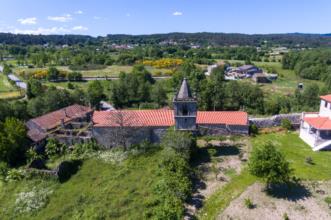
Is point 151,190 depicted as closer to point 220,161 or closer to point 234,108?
point 220,161

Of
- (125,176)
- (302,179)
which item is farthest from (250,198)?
(125,176)

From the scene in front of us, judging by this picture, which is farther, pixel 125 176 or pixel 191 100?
pixel 191 100

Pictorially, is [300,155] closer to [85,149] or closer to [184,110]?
[184,110]

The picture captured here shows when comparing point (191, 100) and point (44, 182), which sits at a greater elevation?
point (191, 100)

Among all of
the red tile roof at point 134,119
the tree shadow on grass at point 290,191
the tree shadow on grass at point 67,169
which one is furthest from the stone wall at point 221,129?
the tree shadow on grass at point 67,169

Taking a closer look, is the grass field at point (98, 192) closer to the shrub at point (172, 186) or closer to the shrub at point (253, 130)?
the shrub at point (172, 186)

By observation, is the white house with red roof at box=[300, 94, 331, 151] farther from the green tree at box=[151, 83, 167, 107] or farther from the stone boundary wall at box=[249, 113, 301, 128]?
the green tree at box=[151, 83, 167, 107]

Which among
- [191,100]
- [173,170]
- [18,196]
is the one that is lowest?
[18,196]
